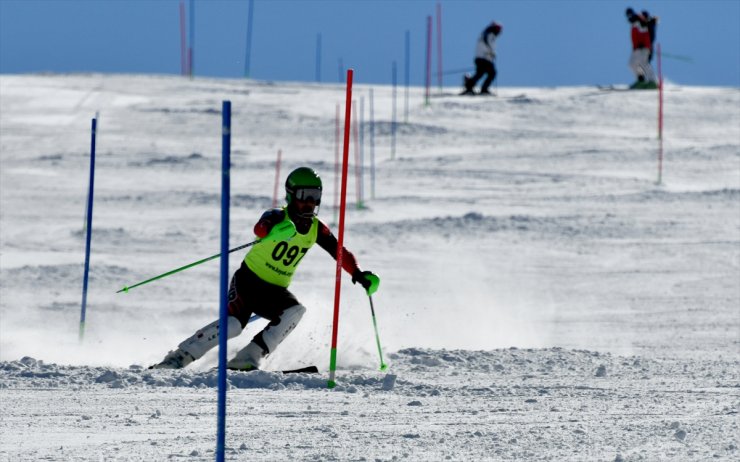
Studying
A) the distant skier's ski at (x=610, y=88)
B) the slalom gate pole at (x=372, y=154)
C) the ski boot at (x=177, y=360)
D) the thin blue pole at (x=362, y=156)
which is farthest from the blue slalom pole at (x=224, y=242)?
the distant skier's ski at (x=610, y=88)

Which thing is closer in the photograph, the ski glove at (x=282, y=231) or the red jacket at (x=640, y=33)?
the ski glove at (x=282, y=231)

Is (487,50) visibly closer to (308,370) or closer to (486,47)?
(486,47)

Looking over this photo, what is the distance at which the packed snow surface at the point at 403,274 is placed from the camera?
5508 mm

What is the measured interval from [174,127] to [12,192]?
685 cm

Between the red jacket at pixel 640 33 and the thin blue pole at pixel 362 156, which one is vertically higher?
the red jacket at pixel 640 33

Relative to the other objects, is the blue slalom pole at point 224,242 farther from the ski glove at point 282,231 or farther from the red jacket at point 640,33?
the red jacket at point 640,33

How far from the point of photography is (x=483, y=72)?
29.1 m

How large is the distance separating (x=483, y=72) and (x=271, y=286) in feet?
72.5

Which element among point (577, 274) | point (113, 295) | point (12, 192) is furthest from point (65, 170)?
point (577, 274)

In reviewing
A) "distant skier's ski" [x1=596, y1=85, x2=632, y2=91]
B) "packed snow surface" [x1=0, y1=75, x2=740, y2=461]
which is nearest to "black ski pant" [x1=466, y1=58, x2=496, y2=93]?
"packed snow surface" [x1=0, y1=75, x2=740, y2=461]

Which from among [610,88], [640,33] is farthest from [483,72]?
[640,33]

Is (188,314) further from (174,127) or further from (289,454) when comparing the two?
(174,127)

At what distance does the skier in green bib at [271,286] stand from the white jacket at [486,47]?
2062 centimetres

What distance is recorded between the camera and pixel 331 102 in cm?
2834
